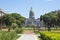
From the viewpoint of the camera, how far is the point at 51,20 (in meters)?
88.1

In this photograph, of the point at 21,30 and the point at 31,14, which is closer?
the point at 21,30

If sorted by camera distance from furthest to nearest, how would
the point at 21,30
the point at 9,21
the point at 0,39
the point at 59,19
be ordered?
1. the point at 59,19
2. the point at 9,21
3. the point at 21,30
4. the point at 0,39

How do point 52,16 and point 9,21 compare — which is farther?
point 52,16

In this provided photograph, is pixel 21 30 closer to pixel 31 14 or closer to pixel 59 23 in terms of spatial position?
pixel 59 23

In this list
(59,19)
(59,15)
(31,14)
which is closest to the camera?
(59,15)

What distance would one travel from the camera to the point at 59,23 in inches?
3381

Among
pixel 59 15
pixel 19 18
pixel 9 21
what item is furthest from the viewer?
pixel 19 18

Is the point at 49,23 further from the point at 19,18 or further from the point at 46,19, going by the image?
the point at 19,18

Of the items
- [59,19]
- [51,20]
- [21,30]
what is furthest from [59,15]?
[21,30]

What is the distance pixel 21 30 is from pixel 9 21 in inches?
628

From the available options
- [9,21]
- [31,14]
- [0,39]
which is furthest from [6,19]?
[31,14]

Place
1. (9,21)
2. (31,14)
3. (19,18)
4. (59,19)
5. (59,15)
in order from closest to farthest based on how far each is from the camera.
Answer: (9,21) → (59,15) → (59,19) → (19,18) → (31,14)

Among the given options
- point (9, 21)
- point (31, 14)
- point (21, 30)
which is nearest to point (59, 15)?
point (9, 21)

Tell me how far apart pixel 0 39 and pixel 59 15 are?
197ft
